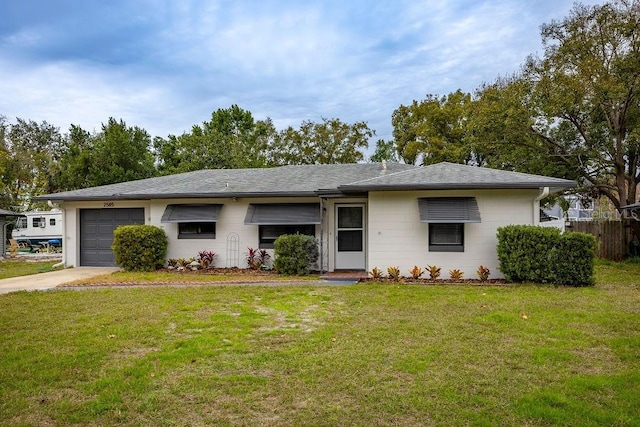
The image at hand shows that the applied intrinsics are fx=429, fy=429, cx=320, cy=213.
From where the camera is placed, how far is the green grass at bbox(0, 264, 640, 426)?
11.5ft

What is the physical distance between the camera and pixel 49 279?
11.5 meters

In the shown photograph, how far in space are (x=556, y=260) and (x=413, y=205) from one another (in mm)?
3499

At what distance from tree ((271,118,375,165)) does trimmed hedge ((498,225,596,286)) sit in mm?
22318

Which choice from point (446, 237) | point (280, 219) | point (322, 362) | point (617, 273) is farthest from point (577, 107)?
point (322, 362)

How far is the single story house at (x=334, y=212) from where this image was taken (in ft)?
35.5

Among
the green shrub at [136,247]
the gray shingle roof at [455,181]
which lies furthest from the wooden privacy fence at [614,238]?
the green shrub at [136,247]

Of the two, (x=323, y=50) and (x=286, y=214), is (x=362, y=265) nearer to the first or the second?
(x=286, y=214)

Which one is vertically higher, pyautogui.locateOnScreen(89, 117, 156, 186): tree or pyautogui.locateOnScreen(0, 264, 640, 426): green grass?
pyautogui.locateOnScreen(89, 117, 156, 186): tree

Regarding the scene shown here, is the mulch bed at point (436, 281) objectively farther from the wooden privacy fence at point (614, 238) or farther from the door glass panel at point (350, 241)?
the wooden privacy fence at point (614, 238)

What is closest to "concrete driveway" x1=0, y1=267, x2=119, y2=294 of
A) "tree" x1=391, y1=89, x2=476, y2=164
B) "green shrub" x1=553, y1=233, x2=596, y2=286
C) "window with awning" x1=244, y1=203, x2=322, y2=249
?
"window with awning" x1=244, y1=203, x2=322, y2=249

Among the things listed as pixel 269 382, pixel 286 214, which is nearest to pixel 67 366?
pixel 269 382

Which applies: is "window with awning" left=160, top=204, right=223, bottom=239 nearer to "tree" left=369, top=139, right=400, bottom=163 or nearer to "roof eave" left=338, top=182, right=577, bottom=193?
"roof eave" left=338, top=182, right=577, bottom=193

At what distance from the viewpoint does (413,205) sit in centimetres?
1109

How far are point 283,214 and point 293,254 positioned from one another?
153 cm
